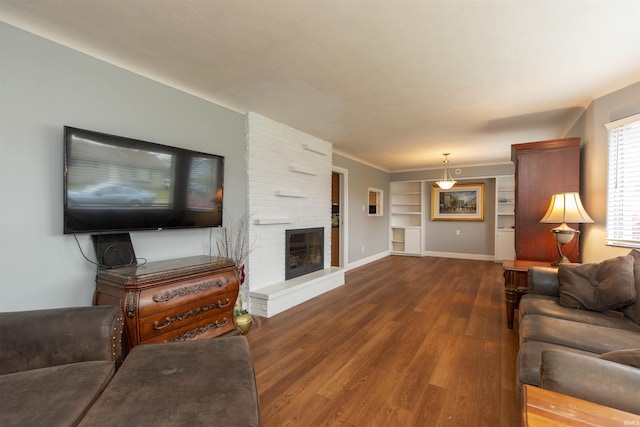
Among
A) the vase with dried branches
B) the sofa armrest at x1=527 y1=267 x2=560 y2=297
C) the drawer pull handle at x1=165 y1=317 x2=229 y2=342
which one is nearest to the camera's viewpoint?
the drawer pull handle at x1=165 y1=317 x2=229 y2=342

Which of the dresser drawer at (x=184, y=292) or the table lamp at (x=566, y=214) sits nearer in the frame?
the dresser drawer at (x=184, y=292)

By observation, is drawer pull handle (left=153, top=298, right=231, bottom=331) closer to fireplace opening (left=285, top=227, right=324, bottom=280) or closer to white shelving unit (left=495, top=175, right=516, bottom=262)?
fireplace opening (left=285, top=227, right=324, bottom=280)

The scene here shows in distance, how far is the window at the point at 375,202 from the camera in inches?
273

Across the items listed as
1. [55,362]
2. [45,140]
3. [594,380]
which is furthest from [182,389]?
[45,140]

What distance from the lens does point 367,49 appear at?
6.71ft

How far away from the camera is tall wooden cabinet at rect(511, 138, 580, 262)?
10.4 ft

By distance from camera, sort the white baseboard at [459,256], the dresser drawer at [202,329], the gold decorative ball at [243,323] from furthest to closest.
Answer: the white baseboard at [459,256], the gold decorative ball at [243,323], the dresser drawer at [202,329]

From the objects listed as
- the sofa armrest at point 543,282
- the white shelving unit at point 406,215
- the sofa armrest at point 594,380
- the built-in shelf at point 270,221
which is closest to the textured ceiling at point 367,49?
the built-in shelf at point 270,221

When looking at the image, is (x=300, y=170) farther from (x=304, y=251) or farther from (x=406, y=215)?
(x=406, y=215)

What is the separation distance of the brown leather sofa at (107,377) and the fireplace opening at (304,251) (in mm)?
2472

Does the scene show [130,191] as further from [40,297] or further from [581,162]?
[581,162]

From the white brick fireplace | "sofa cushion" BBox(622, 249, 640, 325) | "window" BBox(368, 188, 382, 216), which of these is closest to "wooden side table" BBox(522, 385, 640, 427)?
"sofa cushion" BBox(622, 249, 640, 325)

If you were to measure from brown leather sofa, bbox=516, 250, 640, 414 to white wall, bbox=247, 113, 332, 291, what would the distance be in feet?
8.71

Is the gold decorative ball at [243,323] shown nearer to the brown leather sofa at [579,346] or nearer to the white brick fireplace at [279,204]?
the white brick fireplace at [279,204]
